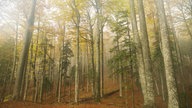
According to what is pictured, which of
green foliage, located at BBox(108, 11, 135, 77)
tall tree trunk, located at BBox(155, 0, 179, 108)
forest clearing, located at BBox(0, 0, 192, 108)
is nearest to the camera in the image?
tall tree trunk, located at BBox(155, 0, 179, 108)

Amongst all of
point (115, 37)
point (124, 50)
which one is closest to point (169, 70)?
point (124, 50)

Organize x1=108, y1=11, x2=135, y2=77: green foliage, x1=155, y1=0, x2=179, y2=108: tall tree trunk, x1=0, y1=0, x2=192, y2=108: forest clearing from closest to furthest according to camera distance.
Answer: x1=155, y1=0, x2=179, y2=108: tall tree trunk, x1=0, y1=0, x2=192, y2=108: forest clearing, x1=108, y1=11, x2=135, y2=77: green foliage

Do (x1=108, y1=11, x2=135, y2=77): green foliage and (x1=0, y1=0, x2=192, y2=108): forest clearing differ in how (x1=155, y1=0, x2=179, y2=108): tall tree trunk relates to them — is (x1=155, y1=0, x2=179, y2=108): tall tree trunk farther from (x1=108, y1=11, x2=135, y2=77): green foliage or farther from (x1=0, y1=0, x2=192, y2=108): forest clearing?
(x1=108, y1=11, x2=135, y2=77): green foliage

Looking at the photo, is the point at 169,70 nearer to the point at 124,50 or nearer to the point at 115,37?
the point at 124,50

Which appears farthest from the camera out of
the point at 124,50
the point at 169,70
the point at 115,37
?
the point at 115,37

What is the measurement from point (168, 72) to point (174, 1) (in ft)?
46.7

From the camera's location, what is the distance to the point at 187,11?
60.0ft

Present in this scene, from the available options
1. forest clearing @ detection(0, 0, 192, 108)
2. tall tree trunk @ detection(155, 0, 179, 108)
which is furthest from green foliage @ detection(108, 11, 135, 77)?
tall tree trunk @ detection(155, 0, 179, 108)

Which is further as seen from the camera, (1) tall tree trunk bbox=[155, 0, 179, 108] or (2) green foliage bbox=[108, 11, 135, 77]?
(2) green foliage bbox=[108, 11, 135, 77]

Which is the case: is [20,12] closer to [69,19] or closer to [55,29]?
[55,29]

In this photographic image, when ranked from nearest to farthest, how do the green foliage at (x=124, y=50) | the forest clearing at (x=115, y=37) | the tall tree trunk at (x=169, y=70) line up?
the tall tree trunk at (x=169, y=70)
the forest clearing at (x=115, y=37)
the green foliage at (x=124, y=50)

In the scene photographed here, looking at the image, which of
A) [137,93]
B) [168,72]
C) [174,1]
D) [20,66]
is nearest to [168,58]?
[168,72]

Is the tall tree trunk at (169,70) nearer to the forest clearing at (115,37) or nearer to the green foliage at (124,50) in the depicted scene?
the forest clearing at (115,37)

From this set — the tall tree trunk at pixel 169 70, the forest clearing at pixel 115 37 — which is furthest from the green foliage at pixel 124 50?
the tall tree trunk at pixel 169 70
